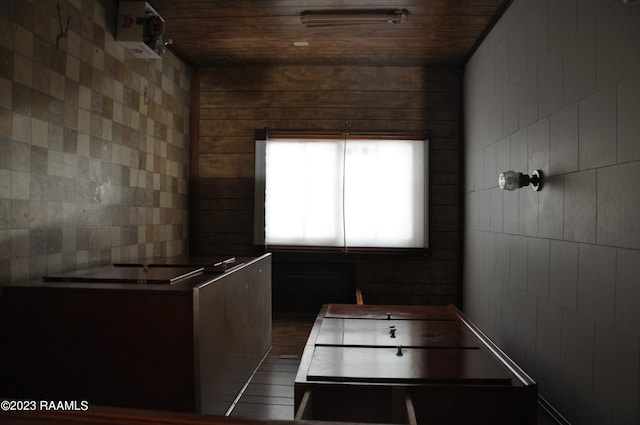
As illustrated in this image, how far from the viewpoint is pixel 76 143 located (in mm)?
2715

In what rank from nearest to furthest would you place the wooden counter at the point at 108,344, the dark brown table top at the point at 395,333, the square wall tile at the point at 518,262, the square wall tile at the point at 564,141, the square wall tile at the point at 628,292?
the square wall tile at the point at 628,292 → the wooden counter at the point at 108,344 → the dark brown table top at the point at 395,333 → the square wall tile at the point at 564,141 → the square wall tile at the point at 518,262

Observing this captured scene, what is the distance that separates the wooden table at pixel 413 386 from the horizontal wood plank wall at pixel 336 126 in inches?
106

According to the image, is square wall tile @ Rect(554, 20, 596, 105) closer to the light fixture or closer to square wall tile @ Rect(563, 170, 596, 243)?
square wall tile @ Rect(563, 170, 596, 243)

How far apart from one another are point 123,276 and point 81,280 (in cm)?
18

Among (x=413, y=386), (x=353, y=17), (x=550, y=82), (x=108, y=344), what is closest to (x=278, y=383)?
(x=108, y=344)

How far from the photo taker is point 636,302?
67.1 inches

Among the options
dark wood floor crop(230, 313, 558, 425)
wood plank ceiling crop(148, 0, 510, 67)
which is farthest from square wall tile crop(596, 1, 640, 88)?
dark wood floor crop(230, 313, 558, 425)

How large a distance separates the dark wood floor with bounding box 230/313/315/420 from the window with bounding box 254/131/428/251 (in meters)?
0.97

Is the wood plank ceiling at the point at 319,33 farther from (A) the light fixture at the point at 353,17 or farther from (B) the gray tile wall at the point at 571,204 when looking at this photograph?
(B) the gray tile wall at the point at 571,204

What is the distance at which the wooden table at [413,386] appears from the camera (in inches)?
58.4

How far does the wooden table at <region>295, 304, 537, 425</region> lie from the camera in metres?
1.48

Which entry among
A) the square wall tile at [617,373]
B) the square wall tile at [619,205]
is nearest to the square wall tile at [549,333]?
the square wall tile at [617,373]

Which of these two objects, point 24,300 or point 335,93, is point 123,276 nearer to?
point 24,300

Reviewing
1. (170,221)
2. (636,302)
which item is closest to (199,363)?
(636,302)
